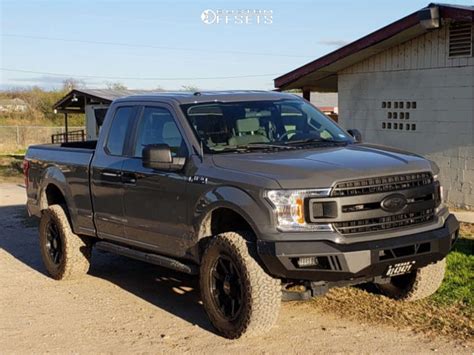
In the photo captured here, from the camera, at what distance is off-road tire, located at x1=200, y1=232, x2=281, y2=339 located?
5246 mm

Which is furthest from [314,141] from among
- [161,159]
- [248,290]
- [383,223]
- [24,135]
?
[24,135]

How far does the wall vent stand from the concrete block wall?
0.90 feet

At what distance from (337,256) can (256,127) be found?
1835 mm

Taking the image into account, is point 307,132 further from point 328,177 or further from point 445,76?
point 445,76

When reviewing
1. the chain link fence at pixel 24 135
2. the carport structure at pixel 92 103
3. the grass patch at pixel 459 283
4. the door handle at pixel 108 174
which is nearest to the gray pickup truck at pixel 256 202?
the door handle at pixel 108 174

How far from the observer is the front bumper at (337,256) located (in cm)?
497

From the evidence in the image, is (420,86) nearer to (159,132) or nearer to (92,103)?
(159,132)

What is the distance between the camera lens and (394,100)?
1339cm

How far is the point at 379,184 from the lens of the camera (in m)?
5.18

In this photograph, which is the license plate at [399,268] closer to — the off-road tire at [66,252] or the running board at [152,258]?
the running board at [152,258]

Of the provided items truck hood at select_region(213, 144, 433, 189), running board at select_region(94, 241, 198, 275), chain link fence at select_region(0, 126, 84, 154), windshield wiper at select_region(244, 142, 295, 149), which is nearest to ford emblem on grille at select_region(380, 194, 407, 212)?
truck hood at select_region(213, 144, 433, 189)

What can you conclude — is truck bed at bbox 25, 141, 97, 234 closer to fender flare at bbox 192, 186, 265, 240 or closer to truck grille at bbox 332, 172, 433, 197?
fender flare at bbox 192, 186, 265, 240

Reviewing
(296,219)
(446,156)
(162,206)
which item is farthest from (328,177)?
(446,156)

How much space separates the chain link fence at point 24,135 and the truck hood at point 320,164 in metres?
37.3
